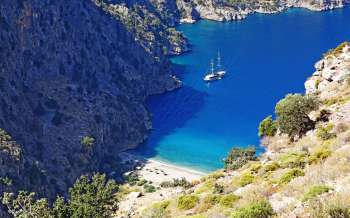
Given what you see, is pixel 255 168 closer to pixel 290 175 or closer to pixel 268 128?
pixel 290 175

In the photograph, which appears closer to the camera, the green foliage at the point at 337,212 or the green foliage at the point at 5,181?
the green foliage at the point at 337,212

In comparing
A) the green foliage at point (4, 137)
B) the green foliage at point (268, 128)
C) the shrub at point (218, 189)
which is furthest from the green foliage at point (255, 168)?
the green foliage at point (4, 137)

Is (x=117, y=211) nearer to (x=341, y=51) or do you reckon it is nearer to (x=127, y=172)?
(x=341, y=51)

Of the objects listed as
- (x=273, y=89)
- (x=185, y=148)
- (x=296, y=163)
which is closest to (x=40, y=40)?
(x=185, y=148)

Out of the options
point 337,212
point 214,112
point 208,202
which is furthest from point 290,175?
point 214,112

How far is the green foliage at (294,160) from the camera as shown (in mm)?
35406

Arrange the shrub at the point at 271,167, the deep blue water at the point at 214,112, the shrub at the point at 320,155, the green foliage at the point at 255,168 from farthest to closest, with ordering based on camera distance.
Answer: the deep blue water at the point at 214,112 < the green foliage at the point at 255,168 < the shrub at the point at 271,167 < the shrub at the point at 320,155

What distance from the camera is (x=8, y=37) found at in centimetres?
13412

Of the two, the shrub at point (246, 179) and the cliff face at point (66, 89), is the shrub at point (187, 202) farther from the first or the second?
the cliff face at point (66, 89)

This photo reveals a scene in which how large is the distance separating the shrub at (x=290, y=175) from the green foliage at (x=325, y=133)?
927 centimetres

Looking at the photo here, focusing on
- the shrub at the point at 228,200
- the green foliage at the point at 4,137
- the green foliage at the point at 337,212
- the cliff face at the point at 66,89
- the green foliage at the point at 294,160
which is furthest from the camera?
the cliff face at the point at 66,89

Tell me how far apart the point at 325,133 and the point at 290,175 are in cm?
1109

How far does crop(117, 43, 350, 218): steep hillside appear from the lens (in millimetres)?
23078

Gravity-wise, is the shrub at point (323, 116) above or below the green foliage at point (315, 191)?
below
